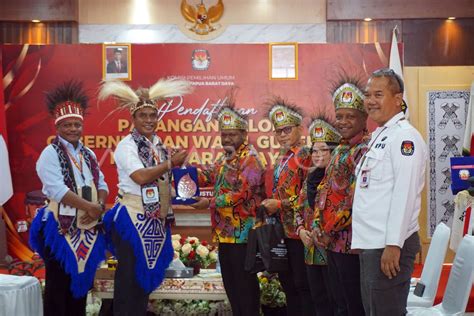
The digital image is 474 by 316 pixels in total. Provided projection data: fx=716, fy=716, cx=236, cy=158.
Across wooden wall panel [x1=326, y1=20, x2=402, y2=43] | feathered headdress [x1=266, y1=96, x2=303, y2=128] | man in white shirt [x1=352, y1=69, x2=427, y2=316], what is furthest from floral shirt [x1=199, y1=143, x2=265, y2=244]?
wooden wall panel [x1=326, y1=20, x2=402, y2=43]

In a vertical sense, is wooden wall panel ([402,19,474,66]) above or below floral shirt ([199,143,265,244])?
above

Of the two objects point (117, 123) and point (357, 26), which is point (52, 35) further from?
point (357, 26)

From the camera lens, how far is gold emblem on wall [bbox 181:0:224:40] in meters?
8.11

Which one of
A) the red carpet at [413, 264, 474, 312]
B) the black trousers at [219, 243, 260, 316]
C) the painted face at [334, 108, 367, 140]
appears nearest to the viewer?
the painted face at [334, 108, 367, 140]

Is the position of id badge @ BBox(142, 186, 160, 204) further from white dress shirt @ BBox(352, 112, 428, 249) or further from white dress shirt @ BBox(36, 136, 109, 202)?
white dress shirt @ BBox(352, 112, 428, 249)

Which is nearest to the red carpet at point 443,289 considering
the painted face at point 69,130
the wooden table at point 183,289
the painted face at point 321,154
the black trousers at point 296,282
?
the black trousers at point 296,282

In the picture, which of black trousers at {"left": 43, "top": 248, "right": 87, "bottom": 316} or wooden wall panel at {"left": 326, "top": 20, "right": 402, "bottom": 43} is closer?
black trousers at {"left": 43, "top": 248, "right": 87, "bottom": 316}

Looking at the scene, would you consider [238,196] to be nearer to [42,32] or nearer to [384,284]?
[384,284]

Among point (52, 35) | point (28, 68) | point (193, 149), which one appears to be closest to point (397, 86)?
point (193, 149)

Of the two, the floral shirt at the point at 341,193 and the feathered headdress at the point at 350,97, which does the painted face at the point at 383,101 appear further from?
the feathered headdress at the point at 350,97

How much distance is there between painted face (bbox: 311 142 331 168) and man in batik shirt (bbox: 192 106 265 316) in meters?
0.53

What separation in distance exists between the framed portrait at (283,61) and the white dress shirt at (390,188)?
4.12 m

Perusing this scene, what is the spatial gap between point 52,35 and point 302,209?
519cm

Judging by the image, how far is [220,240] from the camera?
427 centimetres
